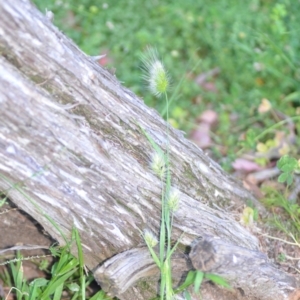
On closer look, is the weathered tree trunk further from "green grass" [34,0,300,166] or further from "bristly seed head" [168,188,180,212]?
"green grass" [34,0,300,166]

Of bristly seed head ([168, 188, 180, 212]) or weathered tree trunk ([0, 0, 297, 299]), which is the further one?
bristly seed head ([168, 188, 180, 212])

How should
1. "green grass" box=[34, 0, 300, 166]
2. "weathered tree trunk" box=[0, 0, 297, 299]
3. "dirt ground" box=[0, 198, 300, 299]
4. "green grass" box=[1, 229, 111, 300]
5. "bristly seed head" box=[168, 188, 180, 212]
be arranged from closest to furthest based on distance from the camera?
"weathered tree trunk" box=[0, 0, 297, 299]
"bristly seed head" box=[168, 188, 180, 212]
"green grass" box=[1, 229, 111, 300]
"dirt ground" box=[0, 198, 300, 299]
"green grass" box=[34, 0, 300, 166]

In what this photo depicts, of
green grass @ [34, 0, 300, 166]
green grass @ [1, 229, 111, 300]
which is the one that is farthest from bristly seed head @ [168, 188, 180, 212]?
→ green grass @ [34, 0, 300, 166]

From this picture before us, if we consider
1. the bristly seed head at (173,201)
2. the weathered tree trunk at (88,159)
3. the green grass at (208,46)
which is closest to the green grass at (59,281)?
the weathered tree trunk at (88,159)

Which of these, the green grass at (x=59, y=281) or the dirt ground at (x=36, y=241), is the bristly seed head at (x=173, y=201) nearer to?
the green grass at (x=59, y=281)

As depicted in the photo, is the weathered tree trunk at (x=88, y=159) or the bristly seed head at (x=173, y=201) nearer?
the weathered tree trunk at (x=88, y=159)

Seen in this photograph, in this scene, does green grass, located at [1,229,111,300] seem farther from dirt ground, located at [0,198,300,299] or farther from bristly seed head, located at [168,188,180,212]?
bristly seed head, located at [168,188,180,212]

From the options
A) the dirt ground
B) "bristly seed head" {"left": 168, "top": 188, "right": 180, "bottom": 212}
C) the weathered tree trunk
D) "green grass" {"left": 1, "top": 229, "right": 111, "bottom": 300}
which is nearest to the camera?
the weathered tree trunk

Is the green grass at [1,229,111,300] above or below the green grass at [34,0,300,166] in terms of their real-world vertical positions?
below

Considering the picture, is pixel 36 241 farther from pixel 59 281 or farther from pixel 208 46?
pixel 208 46
